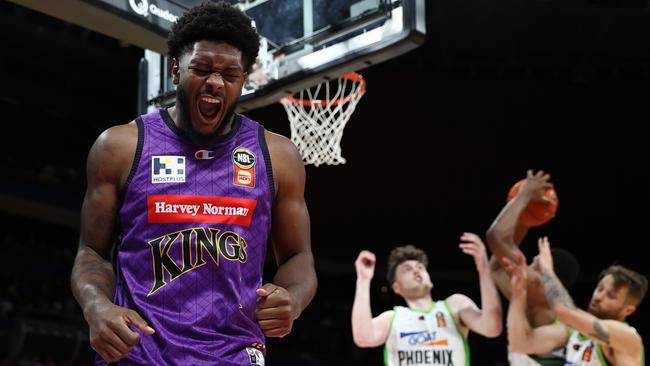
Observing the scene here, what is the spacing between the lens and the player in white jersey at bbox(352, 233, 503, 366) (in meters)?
6.03

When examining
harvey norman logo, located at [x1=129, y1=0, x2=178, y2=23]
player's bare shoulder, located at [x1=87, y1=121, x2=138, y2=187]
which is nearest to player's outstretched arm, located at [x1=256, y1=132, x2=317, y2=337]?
player's bare shoulder, located at [x1=87, y1=121, x2=138, y2=187]

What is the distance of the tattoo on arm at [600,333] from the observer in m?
5.46

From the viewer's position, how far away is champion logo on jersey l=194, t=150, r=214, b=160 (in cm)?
235

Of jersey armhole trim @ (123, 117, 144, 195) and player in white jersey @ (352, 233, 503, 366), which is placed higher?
jersey armhole trim @ (123, 117, 144, 195)

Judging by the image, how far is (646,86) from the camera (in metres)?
14.9

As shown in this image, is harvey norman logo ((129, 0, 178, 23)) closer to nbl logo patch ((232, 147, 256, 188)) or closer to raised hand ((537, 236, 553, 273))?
nbl logo patch ((232, 147, 256, 188))

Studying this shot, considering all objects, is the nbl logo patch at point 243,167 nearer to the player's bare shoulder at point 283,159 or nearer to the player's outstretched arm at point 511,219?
the player's bare shoulder at point 283,159

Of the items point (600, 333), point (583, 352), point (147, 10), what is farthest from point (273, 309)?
point (583, 352)

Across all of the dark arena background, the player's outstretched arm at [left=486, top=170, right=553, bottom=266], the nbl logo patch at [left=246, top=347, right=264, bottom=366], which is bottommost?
the nbl logo patch at [left=246, top=347, right=264, bottom=366]

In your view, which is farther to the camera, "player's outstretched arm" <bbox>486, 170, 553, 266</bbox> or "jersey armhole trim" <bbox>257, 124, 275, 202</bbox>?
"player's outstretched arm" <bbox>486, 170, 553, 266</bbox>

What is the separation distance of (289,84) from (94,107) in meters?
12.6

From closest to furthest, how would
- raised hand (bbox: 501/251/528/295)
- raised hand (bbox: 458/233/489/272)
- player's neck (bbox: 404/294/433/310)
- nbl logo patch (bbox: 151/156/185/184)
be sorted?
nbl logo patch (bbox: 151/156/185/184), raised hand (bbox: 501/251/528/295), raised hand (bbox: 458/233/489/272), player's neck (bbox: 404/294/433/310)

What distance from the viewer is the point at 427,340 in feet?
20.3

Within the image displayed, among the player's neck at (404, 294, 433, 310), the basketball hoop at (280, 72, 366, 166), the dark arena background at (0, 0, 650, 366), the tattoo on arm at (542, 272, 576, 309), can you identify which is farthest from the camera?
the dark arena background at (0, 0, 650, 366)
